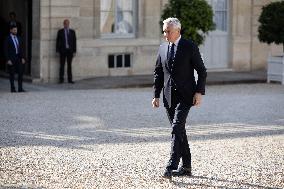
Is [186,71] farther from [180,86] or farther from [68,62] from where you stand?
[68,62]

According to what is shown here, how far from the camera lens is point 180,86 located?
10.3 metres

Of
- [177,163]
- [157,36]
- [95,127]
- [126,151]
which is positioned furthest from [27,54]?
[177,163]

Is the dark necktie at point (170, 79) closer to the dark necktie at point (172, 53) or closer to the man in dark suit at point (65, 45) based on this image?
the dark necktie at point (172, 53)

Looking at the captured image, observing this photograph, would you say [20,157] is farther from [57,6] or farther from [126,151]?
[57,6]

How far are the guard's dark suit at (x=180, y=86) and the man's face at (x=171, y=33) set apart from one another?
0.28ft

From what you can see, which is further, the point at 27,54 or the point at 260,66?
the point at 260,66

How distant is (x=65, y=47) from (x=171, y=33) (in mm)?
12527

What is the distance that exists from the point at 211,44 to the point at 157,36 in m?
2.09

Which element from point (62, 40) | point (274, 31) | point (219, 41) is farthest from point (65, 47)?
point (219, 41)

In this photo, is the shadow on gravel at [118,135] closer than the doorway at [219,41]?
Yes

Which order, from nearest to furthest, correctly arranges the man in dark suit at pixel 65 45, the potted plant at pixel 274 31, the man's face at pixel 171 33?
the man's face at pixel 171 33 < the man in dark suit at pixel 65 45 < the potted plant at pixel 274 31

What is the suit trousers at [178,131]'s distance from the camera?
10234mm

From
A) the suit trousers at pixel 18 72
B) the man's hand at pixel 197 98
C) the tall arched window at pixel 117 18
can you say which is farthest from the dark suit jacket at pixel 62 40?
the man's hand at pixel 197 98

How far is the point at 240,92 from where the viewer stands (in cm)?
2081
